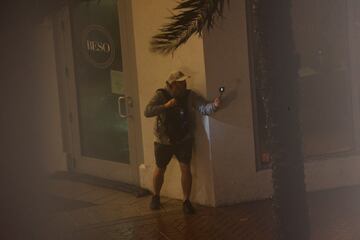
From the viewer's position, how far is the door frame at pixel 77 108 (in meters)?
8.96

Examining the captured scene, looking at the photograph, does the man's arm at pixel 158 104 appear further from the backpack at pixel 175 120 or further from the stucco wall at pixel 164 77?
the stucco wall at pixel 164 77

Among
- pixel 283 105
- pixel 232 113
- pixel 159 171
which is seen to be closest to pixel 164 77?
pixel 232 113

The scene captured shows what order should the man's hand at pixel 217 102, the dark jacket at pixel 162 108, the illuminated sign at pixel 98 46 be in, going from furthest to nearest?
1. the illuminated sign at pixel 98 46
2. the dark jacket at pixel 162 108
3. the man's hand at pixel 217 102

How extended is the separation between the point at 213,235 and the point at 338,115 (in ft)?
8.83

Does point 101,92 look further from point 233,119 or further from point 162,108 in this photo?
point 233,119

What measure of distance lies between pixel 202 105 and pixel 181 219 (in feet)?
4.21

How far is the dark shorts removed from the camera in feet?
26.2

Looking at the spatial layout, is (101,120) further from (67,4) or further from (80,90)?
(67,4)

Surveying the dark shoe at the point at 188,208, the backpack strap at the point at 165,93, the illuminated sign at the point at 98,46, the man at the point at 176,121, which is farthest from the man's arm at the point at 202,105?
the illuminated sign at the point at 98,46

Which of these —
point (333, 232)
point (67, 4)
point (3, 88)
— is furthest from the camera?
point (67, 4)

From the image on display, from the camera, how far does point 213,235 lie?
7117mm

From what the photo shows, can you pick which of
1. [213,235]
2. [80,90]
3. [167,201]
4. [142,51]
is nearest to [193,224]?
[213,235]

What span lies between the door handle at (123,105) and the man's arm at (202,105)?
1.35m

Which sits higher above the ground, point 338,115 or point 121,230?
point 338,115
